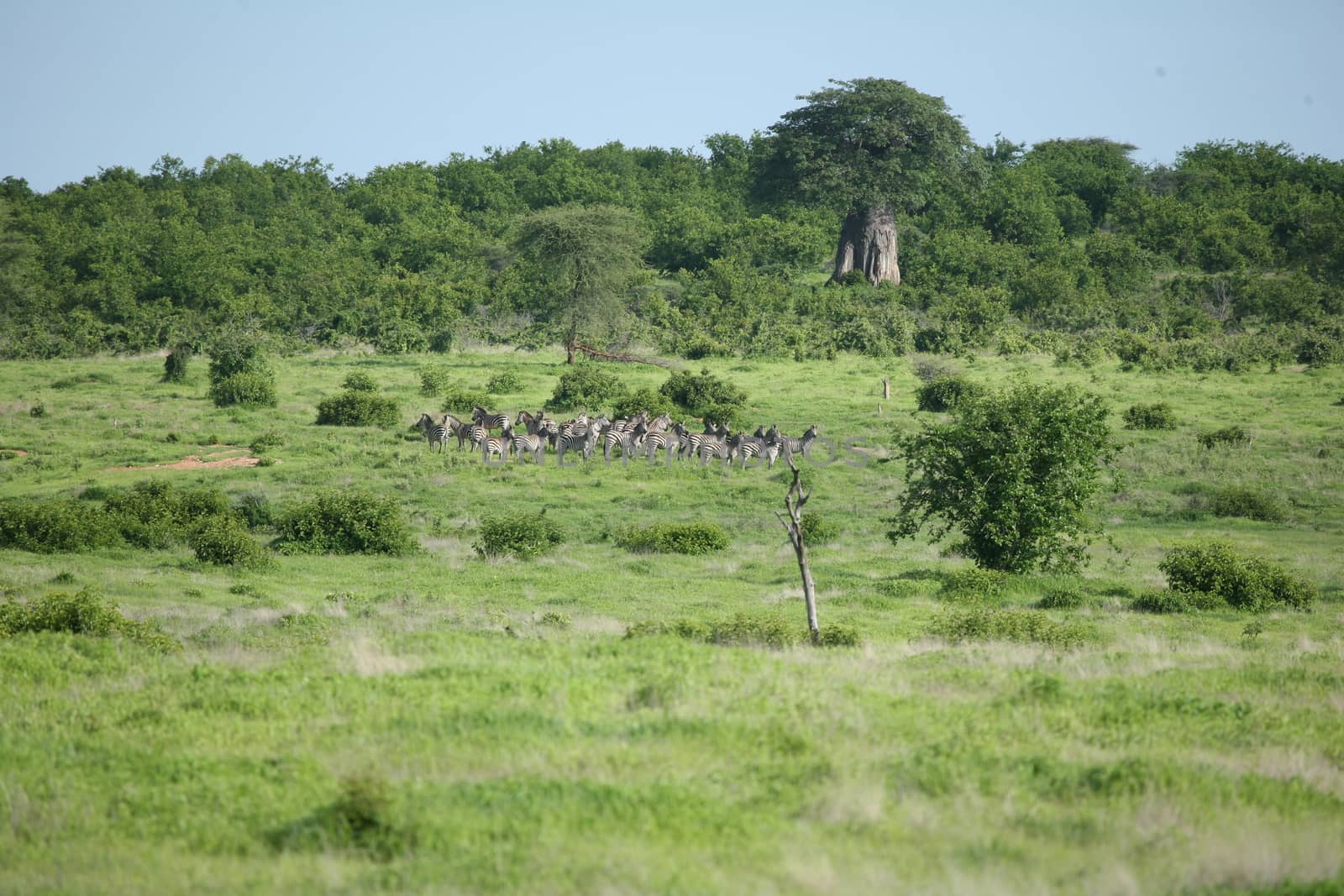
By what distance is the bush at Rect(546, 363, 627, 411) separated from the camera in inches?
1727

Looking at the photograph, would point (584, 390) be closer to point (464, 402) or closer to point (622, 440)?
point (464, 402)

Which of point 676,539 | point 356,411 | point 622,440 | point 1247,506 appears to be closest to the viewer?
point 676,539

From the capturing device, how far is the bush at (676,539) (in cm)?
2608

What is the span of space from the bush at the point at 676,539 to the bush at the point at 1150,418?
66.2 ft

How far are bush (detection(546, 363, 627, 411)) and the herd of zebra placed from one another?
6.39m

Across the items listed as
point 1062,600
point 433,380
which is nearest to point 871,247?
point 433,380

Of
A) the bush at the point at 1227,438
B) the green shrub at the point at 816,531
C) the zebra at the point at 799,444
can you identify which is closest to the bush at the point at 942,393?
the zebra at the point at 799,444

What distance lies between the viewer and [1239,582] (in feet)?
67.6

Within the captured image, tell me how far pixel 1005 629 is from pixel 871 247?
60036mm

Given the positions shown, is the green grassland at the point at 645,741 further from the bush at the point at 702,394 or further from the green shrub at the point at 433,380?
the green shrub at the point at 433,380

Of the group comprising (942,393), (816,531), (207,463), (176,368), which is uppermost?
(176,368)

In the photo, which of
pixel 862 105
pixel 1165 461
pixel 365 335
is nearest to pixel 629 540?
pixel 1165 461

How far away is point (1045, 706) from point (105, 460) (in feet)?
96.6

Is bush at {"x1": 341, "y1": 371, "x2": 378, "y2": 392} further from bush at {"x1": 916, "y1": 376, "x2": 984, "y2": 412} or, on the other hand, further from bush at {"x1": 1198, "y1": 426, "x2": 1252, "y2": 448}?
bush at {"x1": 1198, "y1": 426, "x2": 1252, "y2": 448}
